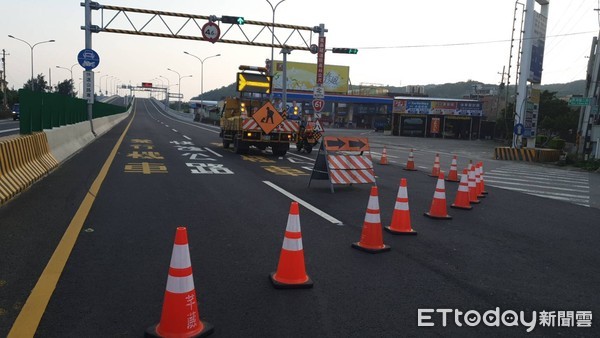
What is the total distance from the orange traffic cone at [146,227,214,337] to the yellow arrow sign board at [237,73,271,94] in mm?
17631

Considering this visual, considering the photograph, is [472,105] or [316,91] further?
[472,105]

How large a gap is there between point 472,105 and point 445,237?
5943 centimetres

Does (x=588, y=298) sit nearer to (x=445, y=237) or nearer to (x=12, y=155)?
(x=445, y=237)

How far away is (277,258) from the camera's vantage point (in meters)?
5.50

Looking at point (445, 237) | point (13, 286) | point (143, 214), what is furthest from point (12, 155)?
point (445, 237)

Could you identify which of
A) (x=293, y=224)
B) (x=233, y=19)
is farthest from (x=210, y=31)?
(x=293, y=224)

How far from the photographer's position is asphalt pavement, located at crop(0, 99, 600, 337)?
12.8ft

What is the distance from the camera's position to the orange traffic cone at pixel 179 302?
3.48 meters

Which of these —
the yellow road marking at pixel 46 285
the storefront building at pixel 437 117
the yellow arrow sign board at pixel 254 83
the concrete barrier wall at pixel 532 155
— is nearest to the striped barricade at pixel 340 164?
the yellow road marking at pixel 46 285

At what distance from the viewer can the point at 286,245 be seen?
15.5ft

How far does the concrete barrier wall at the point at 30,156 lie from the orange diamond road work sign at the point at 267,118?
6.63m

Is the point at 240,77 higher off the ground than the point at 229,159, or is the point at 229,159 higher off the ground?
the point at 240,77

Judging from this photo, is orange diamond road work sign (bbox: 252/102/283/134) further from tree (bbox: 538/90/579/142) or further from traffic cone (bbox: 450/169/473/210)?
tree (bbox: 538/90/579/142)

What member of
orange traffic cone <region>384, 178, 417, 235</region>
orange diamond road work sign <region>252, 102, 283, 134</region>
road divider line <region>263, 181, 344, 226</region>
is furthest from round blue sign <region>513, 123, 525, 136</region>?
orange traffic cone <region>384, 178, 417, 235</region>
